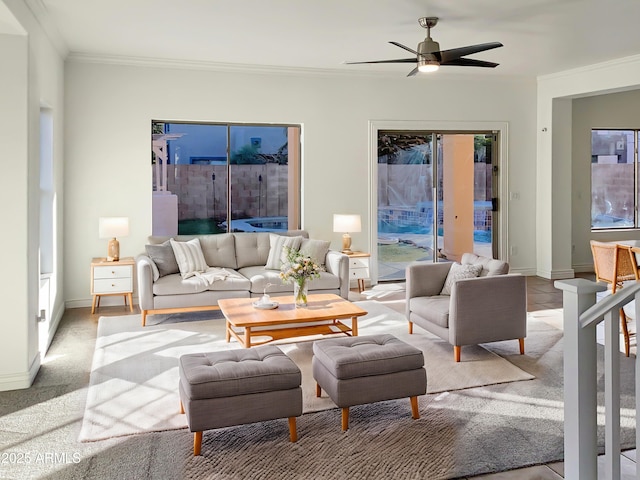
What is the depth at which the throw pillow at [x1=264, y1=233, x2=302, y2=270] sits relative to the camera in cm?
652

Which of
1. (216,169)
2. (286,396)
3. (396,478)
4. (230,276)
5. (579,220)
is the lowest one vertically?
(396,478)

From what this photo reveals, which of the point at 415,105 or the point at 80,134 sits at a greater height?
the point at 415,105

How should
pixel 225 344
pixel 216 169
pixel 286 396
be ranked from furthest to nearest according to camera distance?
pixel 216 169 < pixel 225 344 < pixel 286 396

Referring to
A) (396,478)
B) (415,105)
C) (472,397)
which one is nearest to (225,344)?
(472,397)

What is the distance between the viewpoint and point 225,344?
4996 millimetres

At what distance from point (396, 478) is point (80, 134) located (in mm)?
5436

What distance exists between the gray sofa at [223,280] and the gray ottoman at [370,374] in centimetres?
262

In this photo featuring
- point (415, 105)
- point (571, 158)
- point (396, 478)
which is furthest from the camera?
point (571, 158)

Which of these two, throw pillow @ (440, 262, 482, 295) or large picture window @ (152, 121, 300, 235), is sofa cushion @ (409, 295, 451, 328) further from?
large picture window @ (152, 121, 300, 235)

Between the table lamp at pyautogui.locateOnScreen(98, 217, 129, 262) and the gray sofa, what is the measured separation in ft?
1.04

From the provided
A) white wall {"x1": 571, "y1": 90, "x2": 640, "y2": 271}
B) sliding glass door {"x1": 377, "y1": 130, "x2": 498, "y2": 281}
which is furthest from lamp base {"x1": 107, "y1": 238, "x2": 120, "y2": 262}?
white wall {"x1": 571, "y1": 90, "x2": 640, "y2": 271}

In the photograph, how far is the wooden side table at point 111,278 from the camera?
6.18 m

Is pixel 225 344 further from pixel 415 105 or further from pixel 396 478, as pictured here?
pixel 415 105

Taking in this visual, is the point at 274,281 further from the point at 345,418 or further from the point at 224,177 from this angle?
the point at 345,418
